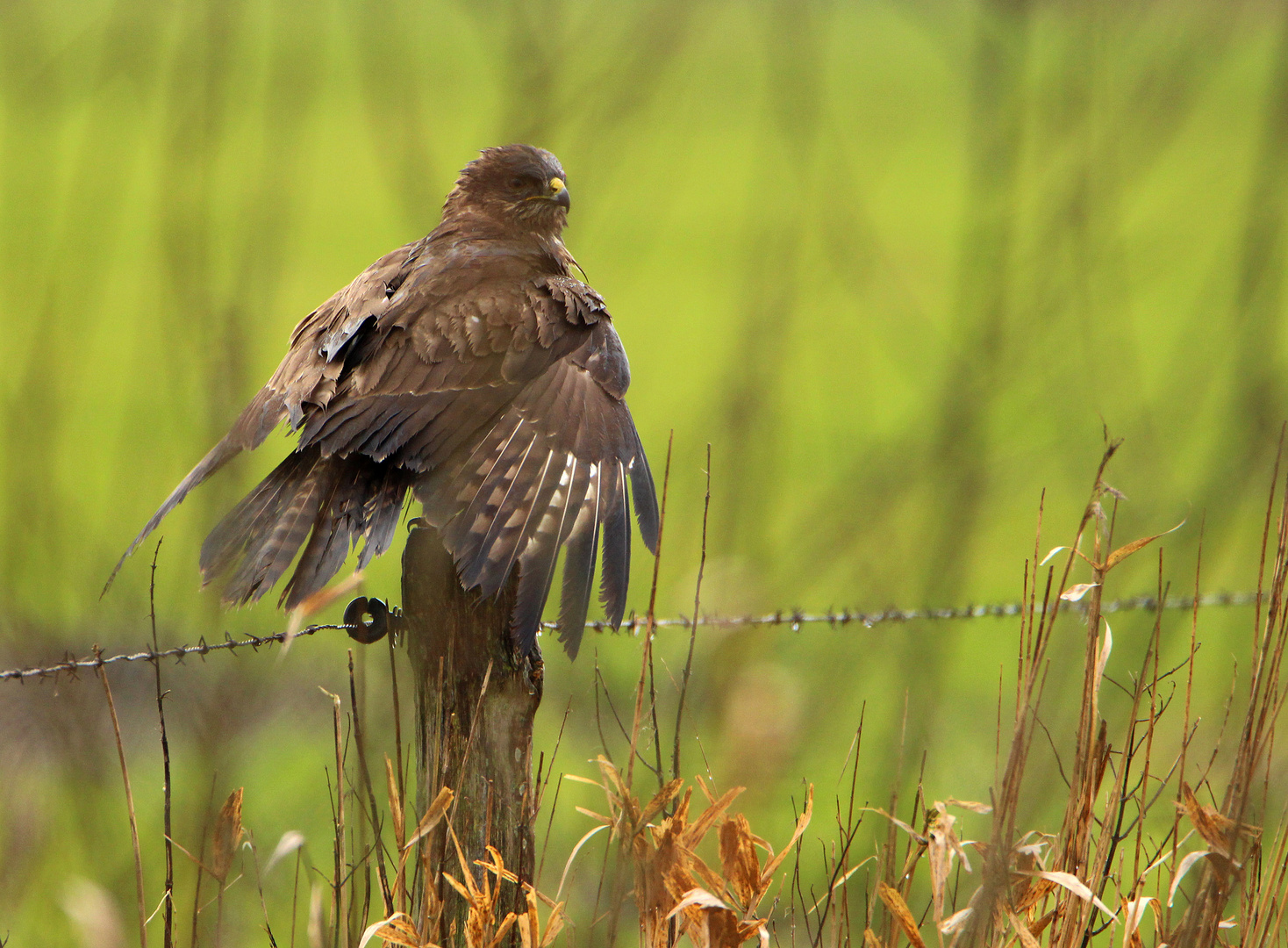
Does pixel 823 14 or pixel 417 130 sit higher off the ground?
pixel 823 14

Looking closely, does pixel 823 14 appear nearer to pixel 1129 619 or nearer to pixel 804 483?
pixel 1129 619

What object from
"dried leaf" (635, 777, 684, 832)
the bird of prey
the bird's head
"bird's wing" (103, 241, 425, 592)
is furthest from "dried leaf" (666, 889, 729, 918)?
the bird's head

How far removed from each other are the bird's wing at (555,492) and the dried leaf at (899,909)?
59 centimetres

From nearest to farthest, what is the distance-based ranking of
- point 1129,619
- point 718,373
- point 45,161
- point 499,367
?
point 718,373 < point 45,161 < point 499,367 < point 1129,619

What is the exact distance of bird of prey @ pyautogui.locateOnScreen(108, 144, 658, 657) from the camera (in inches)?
89.9

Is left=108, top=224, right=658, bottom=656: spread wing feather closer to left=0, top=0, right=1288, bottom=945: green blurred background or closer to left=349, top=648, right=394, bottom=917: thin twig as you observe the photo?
left=0, top=0, right=1288, bottom=945: green blurred background

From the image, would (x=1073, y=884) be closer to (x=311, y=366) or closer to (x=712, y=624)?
(x=712, y=624)

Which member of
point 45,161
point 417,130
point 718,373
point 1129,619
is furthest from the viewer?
point 1129,619

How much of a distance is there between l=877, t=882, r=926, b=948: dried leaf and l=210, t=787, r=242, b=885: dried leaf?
2.77 ft

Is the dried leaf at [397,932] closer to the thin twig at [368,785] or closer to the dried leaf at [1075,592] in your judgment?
the thin twig at [368,785]

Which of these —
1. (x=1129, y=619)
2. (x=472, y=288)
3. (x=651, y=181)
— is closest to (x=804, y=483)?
(x=1129, y=619)

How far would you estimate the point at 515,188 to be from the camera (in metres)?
3.41

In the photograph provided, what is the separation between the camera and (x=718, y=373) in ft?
5.92

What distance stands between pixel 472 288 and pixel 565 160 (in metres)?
1.29
